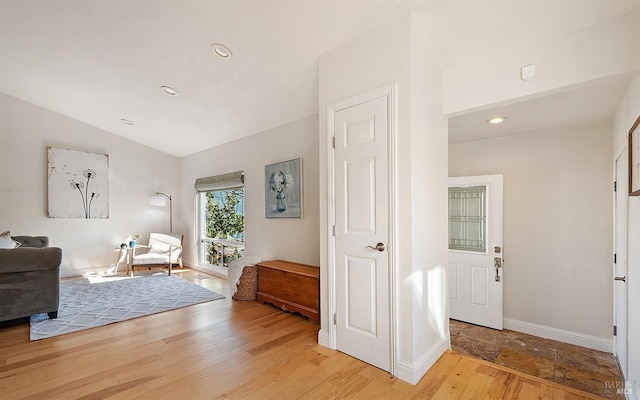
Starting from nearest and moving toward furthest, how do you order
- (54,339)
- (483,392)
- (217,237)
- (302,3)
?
1. (483,392)
2. (302,3)
3. (54,339)
4. (217,237)

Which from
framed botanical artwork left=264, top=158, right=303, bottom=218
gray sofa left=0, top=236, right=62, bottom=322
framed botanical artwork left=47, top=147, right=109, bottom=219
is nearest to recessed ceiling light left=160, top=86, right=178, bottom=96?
framed botanical artwork left=264, top=158, right=303, bottom=218

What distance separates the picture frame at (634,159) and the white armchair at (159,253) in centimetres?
612

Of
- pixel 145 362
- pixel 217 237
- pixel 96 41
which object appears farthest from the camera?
pixel 217 237

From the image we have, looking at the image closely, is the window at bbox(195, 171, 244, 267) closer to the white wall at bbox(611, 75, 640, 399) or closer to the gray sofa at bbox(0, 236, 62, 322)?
the gray sofa at bbox(0, 236, 62, 322)

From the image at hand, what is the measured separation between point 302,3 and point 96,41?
2.34m

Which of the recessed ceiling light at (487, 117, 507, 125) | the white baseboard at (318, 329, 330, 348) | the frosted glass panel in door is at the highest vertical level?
the recessed ceiling light at (487, 117, 507, 125)

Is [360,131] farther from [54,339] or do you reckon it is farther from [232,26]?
[54,339]

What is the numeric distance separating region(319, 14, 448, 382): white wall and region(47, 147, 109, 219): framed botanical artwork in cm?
531

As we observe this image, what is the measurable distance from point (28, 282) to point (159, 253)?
2.70 metres

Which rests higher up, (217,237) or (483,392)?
(217,237)

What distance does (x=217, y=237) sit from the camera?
5828 mm

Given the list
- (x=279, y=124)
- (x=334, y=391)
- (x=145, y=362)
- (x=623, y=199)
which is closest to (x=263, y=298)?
(x=145, y=362)

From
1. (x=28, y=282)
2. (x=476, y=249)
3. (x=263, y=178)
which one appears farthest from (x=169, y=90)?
(x=476, y=249)

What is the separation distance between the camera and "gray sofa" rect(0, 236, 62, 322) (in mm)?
2871
